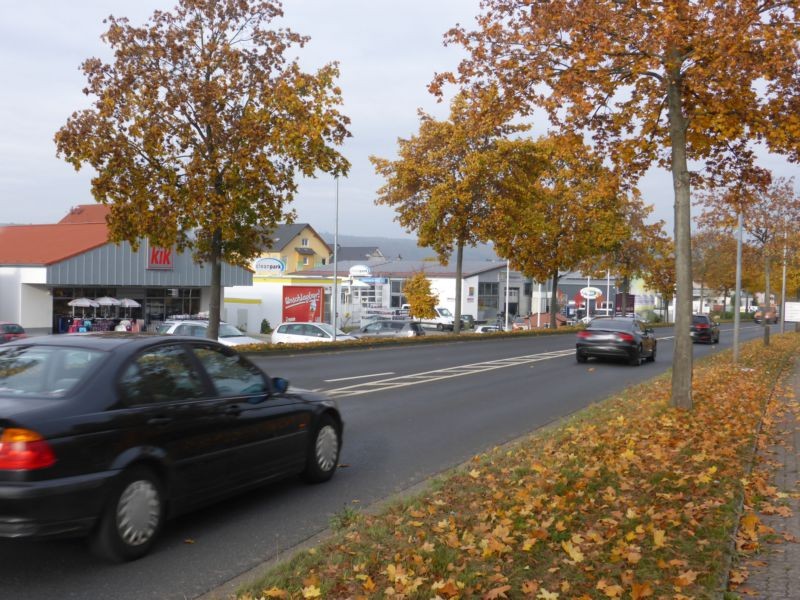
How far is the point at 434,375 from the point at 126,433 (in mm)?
13995

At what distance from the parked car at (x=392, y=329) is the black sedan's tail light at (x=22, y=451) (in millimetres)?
31144

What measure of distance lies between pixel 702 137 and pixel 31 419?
412 inches

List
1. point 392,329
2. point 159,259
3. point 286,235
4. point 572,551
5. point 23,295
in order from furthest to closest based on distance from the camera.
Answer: point 286,235, point 159,259, point 23,295, point 392,329, point 572,551

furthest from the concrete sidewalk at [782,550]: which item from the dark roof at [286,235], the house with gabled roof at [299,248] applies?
the dark roof at [286,235]

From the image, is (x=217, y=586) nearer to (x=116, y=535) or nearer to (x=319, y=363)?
(x=116, y=535)

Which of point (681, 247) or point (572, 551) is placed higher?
point (681, 247)

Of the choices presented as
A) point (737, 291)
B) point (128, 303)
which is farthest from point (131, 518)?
point (128, 303)

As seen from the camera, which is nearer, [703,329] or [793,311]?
[793,311]

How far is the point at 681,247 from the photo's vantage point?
36.8 ft

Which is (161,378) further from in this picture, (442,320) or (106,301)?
(442,320)

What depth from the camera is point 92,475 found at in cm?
501

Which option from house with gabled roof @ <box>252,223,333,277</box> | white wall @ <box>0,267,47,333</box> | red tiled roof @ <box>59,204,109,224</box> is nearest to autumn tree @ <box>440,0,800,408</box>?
white wall @ <box>0,267,47,333</box>

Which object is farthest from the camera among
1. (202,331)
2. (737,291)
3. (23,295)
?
(23,295)

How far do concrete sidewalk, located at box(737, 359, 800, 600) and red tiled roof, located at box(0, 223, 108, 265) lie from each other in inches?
1401
